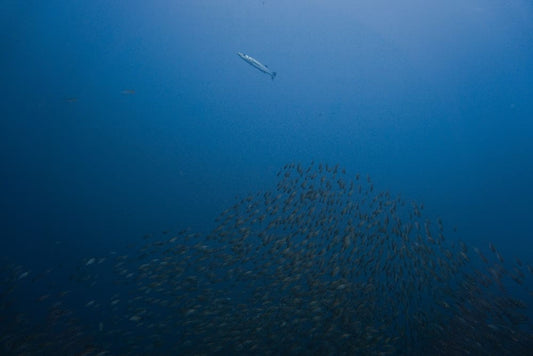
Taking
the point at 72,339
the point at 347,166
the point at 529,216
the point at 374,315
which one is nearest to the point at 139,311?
the point at 72,339

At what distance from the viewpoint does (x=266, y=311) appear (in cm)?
638

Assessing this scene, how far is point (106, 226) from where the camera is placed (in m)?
12.1

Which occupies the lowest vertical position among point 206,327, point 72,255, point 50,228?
point 72,255

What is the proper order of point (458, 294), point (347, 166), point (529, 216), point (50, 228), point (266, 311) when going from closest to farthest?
point (266, 311)
point (458, 294)
point (50, 228)
point (529, 216)
point (347, 166)

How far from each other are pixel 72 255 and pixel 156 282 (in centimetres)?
800

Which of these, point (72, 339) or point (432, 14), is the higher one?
point (432, 14)

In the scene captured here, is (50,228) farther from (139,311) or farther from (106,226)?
(139,311)

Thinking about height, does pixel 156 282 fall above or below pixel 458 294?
below

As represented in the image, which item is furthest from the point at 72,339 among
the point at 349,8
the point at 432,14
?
the point at 432,14

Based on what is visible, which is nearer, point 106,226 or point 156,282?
point 156,282

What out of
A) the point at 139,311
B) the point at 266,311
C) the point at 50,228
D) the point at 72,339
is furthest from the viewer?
the point at 50,228

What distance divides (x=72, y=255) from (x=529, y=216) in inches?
774

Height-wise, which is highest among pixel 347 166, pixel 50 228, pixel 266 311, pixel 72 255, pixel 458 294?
pixel 347 166

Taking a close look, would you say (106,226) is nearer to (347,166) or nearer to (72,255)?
(72,255)
